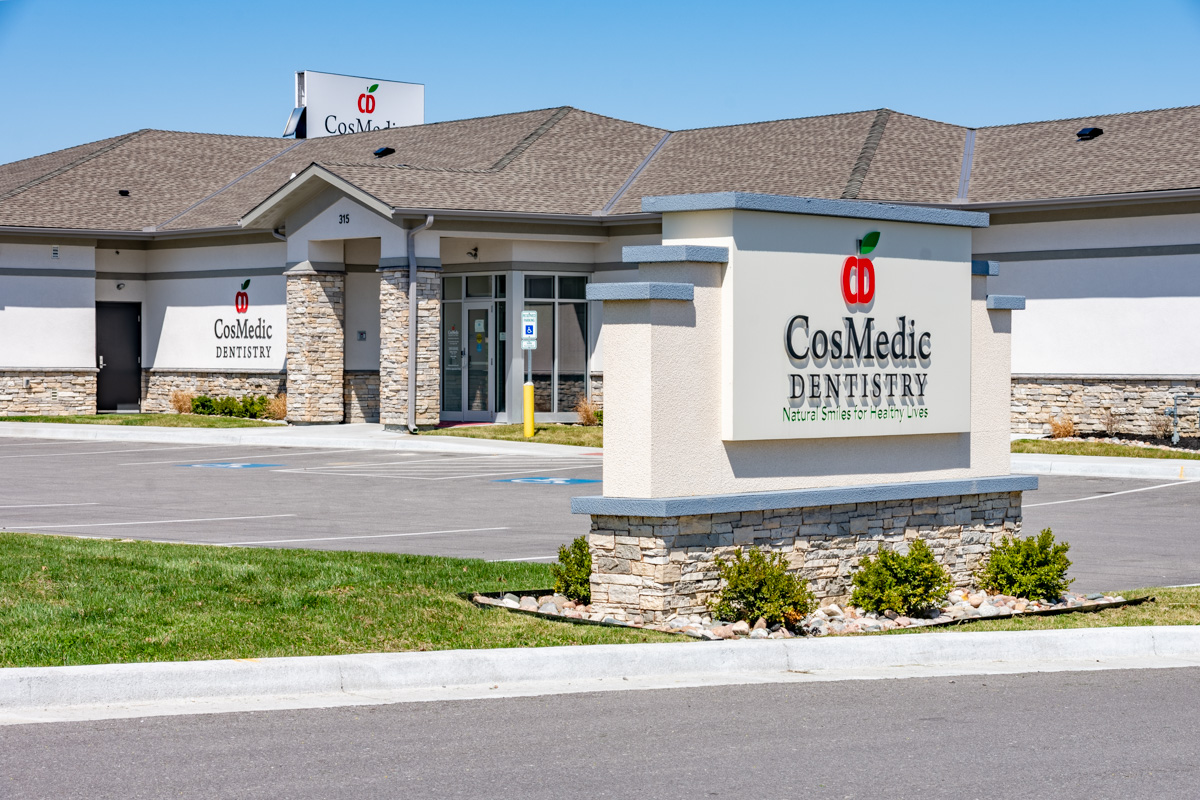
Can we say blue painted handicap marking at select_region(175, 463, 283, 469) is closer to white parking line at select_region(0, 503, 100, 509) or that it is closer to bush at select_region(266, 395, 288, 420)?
white parking line at select_region(0, 503, 100, 509)

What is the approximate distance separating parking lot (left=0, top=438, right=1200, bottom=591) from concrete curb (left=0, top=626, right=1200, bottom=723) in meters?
3.00

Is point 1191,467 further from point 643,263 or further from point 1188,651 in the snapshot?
point 643,263

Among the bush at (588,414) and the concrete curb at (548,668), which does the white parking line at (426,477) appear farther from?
the concrete curb at (548,668)

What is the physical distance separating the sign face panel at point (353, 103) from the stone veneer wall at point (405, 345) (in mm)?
15776

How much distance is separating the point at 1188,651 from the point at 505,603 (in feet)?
15.3

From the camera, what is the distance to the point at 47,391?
36.1 meters

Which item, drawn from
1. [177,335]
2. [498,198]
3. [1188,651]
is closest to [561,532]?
[1188,651]

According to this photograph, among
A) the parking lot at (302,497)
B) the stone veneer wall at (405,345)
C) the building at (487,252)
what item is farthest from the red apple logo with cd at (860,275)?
the stone veneer wall at (405,345)

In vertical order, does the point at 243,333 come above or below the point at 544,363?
above

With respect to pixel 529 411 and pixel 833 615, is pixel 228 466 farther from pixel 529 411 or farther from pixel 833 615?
pixel 833 615

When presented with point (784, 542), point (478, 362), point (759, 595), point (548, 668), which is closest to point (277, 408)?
point (478, 362)

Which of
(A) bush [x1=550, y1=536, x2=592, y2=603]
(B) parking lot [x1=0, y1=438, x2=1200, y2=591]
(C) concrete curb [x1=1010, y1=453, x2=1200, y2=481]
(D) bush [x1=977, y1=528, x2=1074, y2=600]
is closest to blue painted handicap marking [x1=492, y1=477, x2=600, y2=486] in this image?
(B) parking lot [x1=0, y1=438, x2=1200, y2=591]

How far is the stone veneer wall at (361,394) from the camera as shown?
3362 centimetres

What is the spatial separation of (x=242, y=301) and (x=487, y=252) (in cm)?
697
